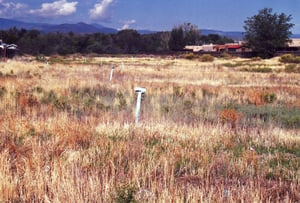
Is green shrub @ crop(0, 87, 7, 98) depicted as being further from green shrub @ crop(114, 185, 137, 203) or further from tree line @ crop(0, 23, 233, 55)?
tree line @ crop(0, 23, 233, 55)

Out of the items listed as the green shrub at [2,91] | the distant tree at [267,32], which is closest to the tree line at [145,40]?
the distant tree at [267,32]

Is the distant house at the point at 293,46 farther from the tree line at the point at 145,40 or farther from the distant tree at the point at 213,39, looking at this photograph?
the distant tree at the point at 213,39

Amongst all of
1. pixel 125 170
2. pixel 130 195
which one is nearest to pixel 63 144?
pixel 125 170

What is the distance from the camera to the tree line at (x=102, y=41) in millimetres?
92875

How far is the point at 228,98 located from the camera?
15.0m

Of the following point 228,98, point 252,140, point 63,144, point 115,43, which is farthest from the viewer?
point 115,43

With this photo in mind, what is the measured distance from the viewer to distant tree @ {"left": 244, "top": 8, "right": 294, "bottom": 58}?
7359 cm

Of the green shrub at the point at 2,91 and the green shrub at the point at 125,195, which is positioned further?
the green shrub at the point at 2,91

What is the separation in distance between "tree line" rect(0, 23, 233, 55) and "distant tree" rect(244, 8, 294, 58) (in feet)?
91.4

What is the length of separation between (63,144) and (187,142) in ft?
7.05

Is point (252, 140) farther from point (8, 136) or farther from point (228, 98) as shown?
point (228, 98)

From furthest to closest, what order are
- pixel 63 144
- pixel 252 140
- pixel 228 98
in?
pixel 228 98
pixel 252 140
pixel 63 144

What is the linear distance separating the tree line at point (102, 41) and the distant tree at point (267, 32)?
91.4ft

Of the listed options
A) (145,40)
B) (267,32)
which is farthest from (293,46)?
(145,40)
